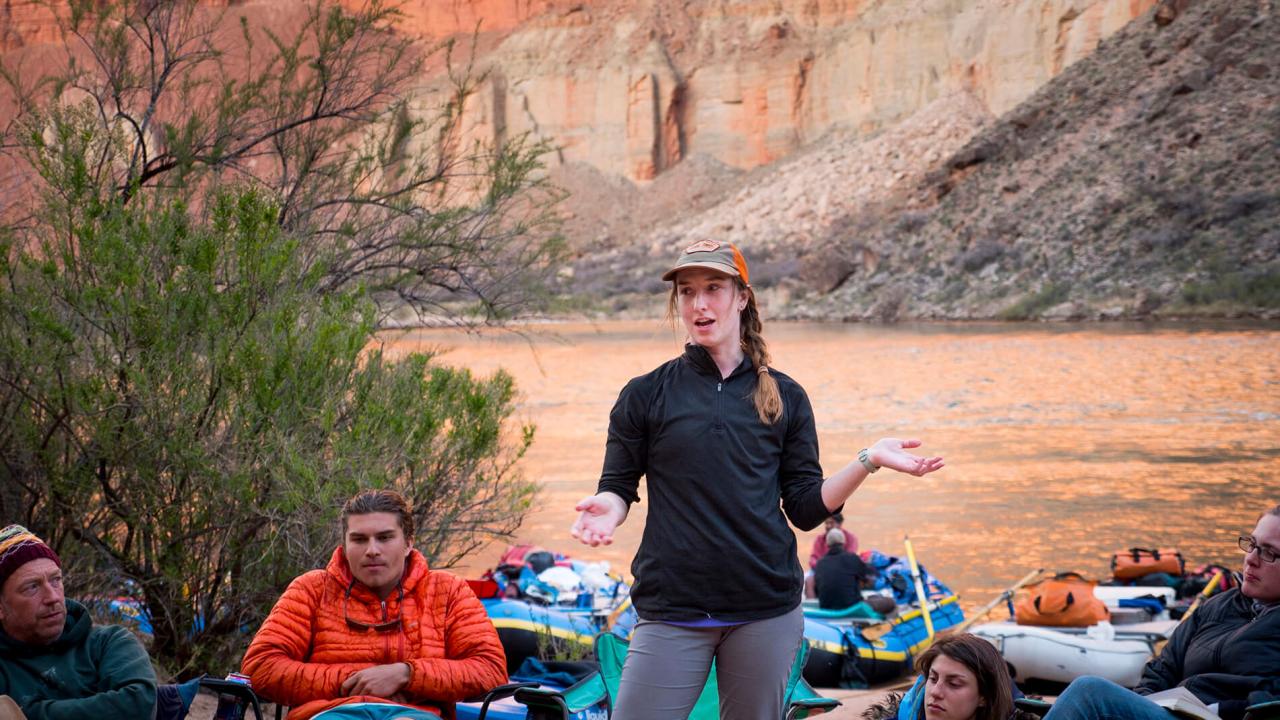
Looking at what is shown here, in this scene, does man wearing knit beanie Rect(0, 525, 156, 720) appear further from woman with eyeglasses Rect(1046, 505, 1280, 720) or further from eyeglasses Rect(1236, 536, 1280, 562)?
eyeglasses Rect(1236, 536, 1280, 562)

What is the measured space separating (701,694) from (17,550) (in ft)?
6.43

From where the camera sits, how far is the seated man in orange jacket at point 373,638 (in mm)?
3359

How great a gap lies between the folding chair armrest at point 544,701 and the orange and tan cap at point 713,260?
1336 millimetres

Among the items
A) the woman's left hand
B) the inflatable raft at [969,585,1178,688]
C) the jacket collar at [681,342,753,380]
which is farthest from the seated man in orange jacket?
the inflatable raft at [969,585,1178,688]

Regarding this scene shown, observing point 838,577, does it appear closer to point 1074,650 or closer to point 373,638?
point 1074,650

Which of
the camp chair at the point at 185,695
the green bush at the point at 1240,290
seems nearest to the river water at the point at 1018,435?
the camp chair at the point at 185,695

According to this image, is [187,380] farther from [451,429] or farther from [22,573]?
[22,573]

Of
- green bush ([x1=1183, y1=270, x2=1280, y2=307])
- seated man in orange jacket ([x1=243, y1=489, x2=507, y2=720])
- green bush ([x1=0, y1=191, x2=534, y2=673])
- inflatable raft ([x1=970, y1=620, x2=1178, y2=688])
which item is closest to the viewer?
seated man in orange jacket ([x1=243, y1=489, x2=507, y2=720])

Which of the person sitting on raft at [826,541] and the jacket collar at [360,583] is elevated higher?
the jacket collar at [360,583]

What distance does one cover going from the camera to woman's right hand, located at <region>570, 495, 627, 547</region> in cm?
294

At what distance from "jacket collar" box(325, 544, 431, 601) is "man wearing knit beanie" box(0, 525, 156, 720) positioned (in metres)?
0.56

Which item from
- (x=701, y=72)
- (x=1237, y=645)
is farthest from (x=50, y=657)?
(x=701, y=72)

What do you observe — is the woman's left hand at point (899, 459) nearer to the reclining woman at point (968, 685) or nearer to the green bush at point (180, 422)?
the reclining woman at point (968, 685)

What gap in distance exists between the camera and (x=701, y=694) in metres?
3.65
